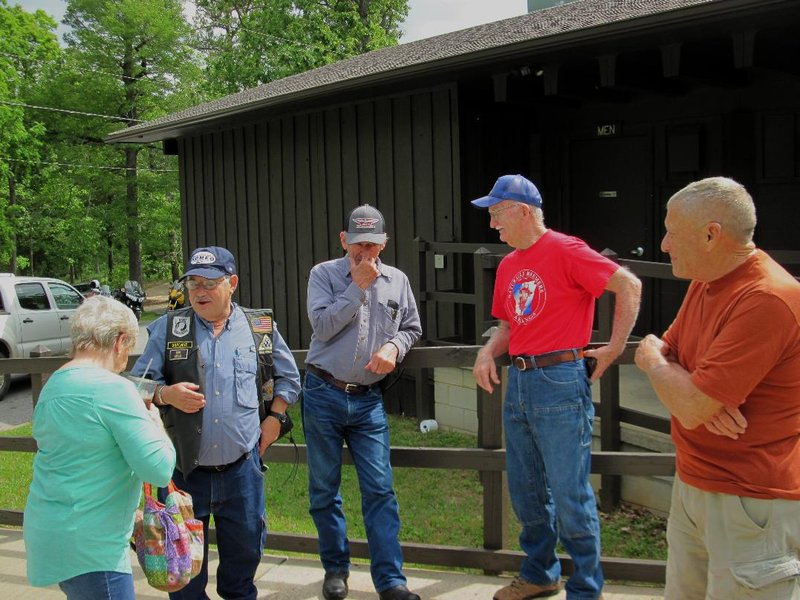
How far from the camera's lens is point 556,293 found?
3.14 meters

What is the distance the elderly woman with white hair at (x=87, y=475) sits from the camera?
8.21 ft

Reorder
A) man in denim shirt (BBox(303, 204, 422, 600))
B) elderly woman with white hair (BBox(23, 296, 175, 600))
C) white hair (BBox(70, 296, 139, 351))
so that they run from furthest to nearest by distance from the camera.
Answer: man in denim shirt (BBox(303, 204, 422, 600))
white hair (BBox(70, 296, 139, 351))
elderly woman with white hair (BBox(23, 296, 175, 600))

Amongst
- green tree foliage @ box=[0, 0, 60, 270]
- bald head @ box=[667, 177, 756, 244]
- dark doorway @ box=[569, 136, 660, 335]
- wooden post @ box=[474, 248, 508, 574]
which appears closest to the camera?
bald head @ box=[667, 177, 756, 244]

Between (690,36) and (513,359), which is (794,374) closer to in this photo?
(513,359)

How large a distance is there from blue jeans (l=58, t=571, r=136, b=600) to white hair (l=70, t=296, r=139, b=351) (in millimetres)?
735

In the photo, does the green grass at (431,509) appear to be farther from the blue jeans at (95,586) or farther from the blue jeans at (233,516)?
the blue jeans at (95,586)

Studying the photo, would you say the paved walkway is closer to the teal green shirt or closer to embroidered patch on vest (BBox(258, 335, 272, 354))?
embroidered patch on vest (BBox(258, 335, 272, 354))

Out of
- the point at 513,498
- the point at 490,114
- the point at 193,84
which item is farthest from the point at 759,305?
the point at 193,84

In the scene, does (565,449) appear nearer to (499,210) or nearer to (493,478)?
(493,478)

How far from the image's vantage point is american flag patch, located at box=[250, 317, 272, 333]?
11.2 ft

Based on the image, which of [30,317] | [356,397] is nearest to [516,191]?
[356,397]

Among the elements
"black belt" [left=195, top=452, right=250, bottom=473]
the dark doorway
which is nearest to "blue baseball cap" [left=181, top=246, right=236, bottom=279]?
"black belt" [left=195, top=452, right=250, bottom=473]

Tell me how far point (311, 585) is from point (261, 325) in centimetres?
134

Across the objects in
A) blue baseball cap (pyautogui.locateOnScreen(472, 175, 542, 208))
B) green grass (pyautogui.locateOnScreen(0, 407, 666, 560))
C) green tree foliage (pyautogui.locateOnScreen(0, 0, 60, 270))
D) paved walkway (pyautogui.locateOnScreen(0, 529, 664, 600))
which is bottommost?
Answer: green grass (pyautogui.locateOnScreen(0, 407, 666, 560))
